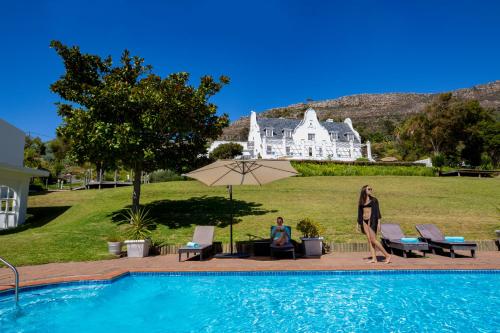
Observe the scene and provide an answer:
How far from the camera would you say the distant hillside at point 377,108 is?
149 meters

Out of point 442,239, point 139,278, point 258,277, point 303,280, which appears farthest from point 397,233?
point 139,278

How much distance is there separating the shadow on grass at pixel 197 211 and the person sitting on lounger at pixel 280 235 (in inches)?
188

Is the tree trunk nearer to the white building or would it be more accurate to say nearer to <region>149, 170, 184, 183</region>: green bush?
the white building

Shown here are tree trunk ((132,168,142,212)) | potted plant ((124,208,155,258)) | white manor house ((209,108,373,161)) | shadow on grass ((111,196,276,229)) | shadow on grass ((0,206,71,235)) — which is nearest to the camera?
potted plant ((124,208,155,258))

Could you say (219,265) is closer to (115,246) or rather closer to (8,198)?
(115,246)

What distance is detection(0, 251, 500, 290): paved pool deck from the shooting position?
27.6 feet

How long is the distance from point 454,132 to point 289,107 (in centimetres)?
14236

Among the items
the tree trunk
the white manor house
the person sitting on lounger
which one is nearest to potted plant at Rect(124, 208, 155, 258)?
the tree trunk

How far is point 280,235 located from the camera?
1069 centimetres

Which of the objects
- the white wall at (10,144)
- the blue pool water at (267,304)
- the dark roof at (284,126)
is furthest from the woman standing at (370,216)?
the dark roof at (284,126)

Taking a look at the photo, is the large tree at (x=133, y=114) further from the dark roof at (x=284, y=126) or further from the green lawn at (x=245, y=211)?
the dark roof at (x=284, y=126)

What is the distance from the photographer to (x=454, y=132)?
60812 mm

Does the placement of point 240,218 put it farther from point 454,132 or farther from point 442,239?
point 454,132

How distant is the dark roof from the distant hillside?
71013mm
